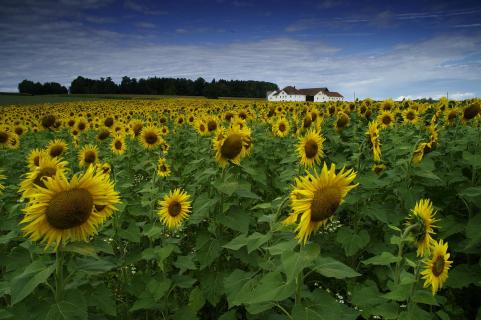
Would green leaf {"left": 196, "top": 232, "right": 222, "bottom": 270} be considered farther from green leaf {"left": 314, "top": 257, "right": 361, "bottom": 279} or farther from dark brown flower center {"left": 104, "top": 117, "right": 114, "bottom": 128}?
dark brown flower center {"left": 104, "top": 117, "right": 114, "bottom": 128}

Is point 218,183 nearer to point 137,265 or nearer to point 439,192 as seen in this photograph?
point 137,265

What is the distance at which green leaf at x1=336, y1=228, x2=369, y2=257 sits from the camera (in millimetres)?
4109

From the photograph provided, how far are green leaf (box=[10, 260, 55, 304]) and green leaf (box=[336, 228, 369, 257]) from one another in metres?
3.06

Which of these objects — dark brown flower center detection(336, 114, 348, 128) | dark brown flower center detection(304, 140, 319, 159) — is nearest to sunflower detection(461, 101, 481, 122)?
dark brown flower center detection(336, 114, 348, 128)

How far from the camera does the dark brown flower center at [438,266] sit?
271 cm

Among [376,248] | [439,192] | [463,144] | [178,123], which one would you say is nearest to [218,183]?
[376,248]

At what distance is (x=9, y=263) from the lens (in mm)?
3014

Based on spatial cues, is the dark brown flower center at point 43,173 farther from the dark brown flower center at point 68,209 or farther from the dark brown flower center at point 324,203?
the dark brown flower center at point 324,203

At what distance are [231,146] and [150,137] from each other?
4.01m

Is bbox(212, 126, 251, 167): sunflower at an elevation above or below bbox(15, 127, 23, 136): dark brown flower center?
above

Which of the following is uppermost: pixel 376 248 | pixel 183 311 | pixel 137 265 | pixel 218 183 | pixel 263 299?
pixel 218 183

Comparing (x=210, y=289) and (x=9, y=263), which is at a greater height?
(x=9, y=263)

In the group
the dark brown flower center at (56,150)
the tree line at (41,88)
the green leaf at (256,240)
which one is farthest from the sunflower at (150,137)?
the tree line at (41,88)

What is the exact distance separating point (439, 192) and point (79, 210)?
15.3 feet
